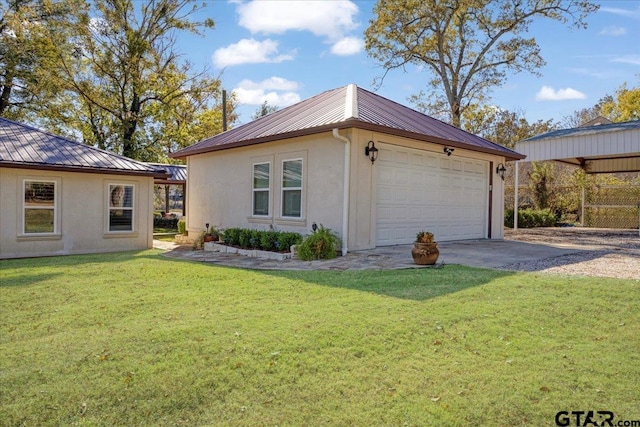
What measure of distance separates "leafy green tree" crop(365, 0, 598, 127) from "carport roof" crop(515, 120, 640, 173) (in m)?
7.64

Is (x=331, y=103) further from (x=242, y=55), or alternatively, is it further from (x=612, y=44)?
(x=242, y=55)

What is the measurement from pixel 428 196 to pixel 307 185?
333 centimetres

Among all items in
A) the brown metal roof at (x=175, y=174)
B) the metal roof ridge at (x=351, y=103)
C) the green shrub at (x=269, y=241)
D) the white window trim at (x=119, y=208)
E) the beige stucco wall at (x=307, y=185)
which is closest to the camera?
the metal roof ridge at (x=351, y=103)

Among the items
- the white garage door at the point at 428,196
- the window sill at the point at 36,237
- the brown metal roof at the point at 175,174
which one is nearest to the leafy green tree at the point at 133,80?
the brown metal roof at the point at 175,174

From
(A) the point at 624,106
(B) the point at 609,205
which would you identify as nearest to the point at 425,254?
(B) the point at 609,205

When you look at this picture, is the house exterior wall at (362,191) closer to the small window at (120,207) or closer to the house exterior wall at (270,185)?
the house exterior wall at (270,185)

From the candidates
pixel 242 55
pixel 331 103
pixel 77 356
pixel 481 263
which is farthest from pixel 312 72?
pixel 77 356

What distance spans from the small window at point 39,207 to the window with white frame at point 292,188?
594 centimetres

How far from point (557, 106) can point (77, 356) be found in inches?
1420

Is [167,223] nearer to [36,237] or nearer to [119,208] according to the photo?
[119,208]

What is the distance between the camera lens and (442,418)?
115 inches

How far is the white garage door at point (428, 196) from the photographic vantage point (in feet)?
34.7

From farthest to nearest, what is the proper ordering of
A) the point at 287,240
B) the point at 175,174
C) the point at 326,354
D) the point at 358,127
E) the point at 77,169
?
1. the point at 175,174
2. the point at 77,169
3. the point at 287,240
4. the point at 358,127
5. the point at 326,354

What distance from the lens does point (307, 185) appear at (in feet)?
34.9
